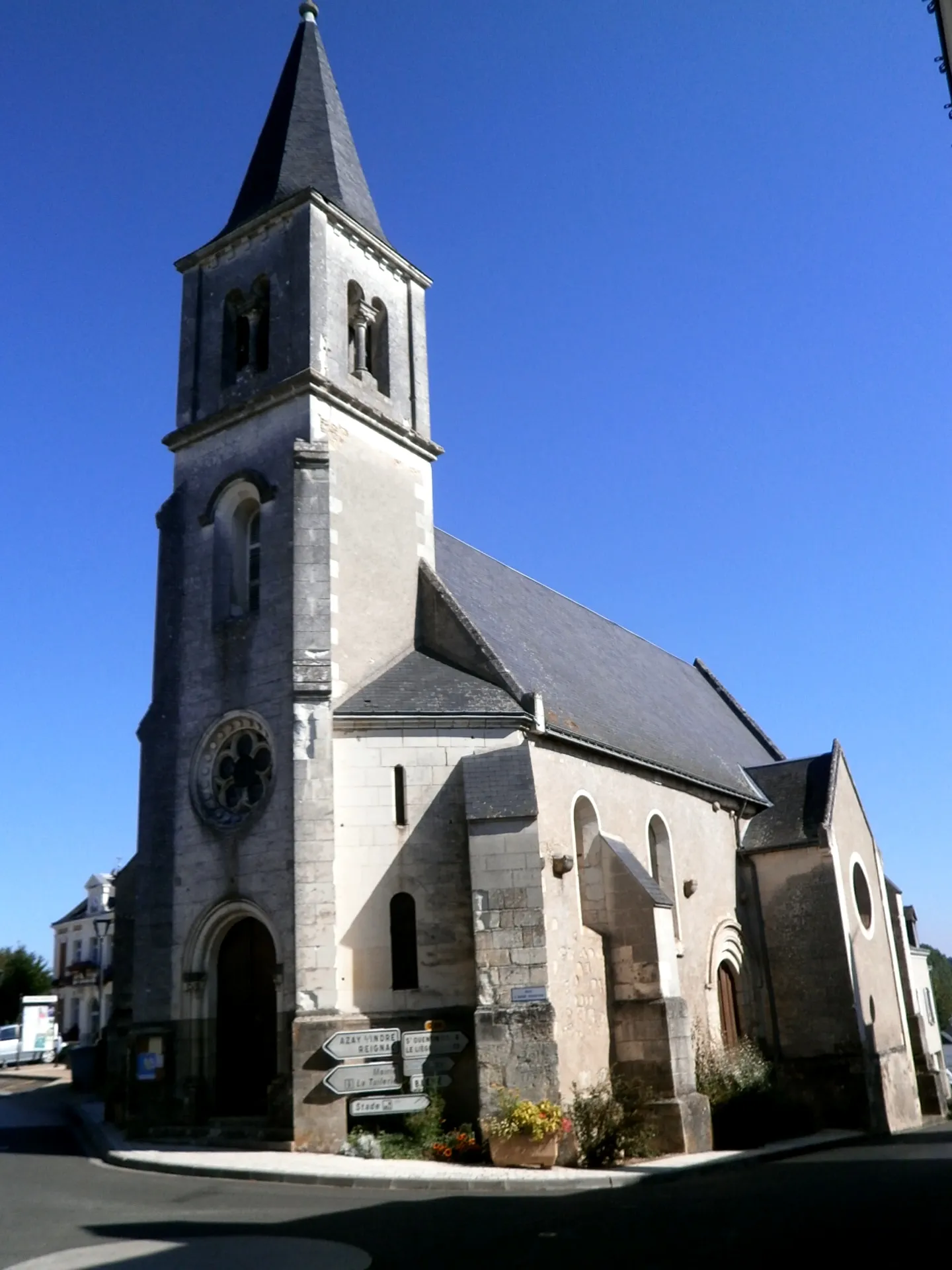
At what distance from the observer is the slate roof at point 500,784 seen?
15406 millimetres

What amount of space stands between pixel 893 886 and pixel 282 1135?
20215 mm

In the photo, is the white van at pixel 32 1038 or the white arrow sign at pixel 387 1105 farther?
the white van at pixel 32 1038

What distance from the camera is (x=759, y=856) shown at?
23391 mm

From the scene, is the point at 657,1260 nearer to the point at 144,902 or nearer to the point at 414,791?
the point at 414,791

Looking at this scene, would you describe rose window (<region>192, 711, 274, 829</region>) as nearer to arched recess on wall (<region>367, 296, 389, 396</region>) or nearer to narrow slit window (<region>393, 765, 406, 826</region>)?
narrow slit window (<region>393, 765, 406, 826</region>)

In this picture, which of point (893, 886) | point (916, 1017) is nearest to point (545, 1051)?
point (916, 1017)

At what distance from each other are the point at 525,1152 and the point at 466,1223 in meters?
3.88

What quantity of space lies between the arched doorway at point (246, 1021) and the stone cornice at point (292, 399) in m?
8.44

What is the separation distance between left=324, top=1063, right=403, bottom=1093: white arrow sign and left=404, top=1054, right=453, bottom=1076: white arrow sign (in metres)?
0.17

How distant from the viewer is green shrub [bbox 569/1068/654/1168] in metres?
13.7

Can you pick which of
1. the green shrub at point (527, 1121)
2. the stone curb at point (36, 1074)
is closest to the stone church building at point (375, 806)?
the green shrub at point (527, 1121)

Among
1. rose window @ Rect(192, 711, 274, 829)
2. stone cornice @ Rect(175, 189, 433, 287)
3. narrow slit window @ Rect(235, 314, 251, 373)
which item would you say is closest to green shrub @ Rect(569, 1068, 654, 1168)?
rose window @ Rect(192, 711, 274, 829)

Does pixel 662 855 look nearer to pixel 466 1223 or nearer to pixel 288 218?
pixel 466 1223

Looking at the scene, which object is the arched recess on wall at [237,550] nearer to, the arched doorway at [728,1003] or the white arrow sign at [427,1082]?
the white arrow sign at [427,1082]
